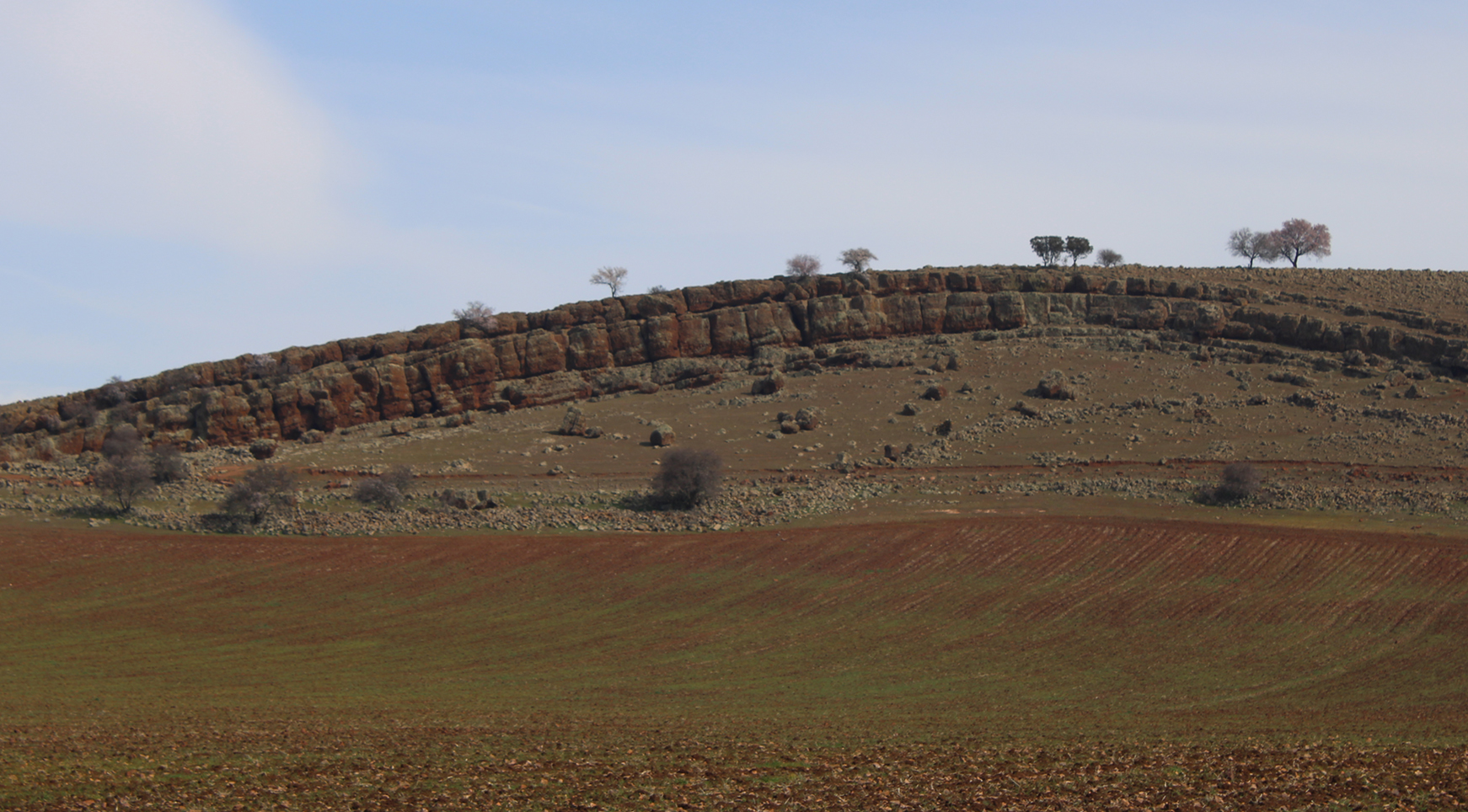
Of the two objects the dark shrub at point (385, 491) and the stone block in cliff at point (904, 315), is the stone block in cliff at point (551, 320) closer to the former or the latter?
the stone block in cliff at point (904, 315)

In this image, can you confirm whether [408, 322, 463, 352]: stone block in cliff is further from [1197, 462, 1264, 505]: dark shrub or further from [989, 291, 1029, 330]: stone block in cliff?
[1197, 462, 1264, 505]: dark shrub

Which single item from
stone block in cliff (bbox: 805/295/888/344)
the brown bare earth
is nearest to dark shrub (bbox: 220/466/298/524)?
the brown bare earth

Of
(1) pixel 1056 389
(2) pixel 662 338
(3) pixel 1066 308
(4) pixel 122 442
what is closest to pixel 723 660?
(1) pixel 1056 389

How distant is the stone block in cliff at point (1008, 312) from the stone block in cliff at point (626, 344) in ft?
97.8

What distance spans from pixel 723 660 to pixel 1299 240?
10027cm

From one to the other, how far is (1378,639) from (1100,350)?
50.4 metres

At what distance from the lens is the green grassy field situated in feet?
52.4

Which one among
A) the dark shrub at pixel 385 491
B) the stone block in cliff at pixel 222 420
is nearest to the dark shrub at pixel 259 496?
the dark shrub at pixel 385 491

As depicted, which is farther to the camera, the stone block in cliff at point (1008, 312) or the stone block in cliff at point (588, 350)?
the stone block in cliff at point (588, 350)

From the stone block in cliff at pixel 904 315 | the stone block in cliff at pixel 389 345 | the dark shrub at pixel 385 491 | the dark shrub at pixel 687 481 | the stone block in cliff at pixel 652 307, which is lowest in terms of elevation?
the dark shrub at pixel 687 481

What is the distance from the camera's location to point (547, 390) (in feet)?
267

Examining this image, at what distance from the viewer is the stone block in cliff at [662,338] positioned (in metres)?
84.8

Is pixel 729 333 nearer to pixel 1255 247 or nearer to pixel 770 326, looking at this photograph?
pixel 770 326

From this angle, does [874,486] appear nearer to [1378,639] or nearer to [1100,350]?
[1378,639]
